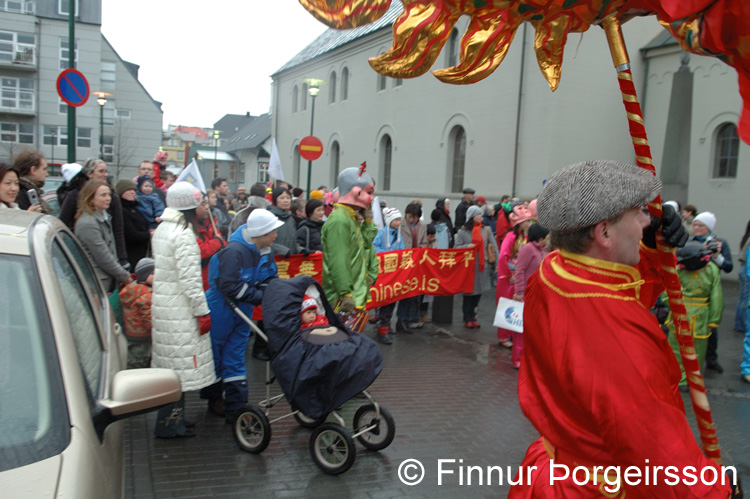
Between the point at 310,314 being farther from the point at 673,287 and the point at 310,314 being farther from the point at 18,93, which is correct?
the point at 18,93

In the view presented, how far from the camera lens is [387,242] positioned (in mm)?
9883

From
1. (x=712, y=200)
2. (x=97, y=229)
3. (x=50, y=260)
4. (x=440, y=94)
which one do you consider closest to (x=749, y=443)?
(x=50, y=260)

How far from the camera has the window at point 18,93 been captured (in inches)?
1864

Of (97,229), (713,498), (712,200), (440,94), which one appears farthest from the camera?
(440,94)

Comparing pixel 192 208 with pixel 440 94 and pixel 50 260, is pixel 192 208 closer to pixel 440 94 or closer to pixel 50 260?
pixel 50 260

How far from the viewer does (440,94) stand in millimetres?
25625

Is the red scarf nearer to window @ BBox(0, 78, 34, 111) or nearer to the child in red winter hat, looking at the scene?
the child in red winter hat

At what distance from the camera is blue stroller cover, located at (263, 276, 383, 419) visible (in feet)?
14.4

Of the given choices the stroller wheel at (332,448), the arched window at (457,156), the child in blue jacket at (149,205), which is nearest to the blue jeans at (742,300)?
the stroller wheel at (332,448)


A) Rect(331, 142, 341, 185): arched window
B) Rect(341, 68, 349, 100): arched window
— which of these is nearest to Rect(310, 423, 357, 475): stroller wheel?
Rect(341, 68, 349, 100): arched window

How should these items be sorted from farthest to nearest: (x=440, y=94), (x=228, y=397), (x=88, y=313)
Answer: (x=440, y=94) → (x=228, y=397) → (x=88, y=313)

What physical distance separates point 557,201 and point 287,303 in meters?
2.99

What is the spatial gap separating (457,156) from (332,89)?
1297 cm

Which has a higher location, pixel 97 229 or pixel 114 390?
pixel 97 229
